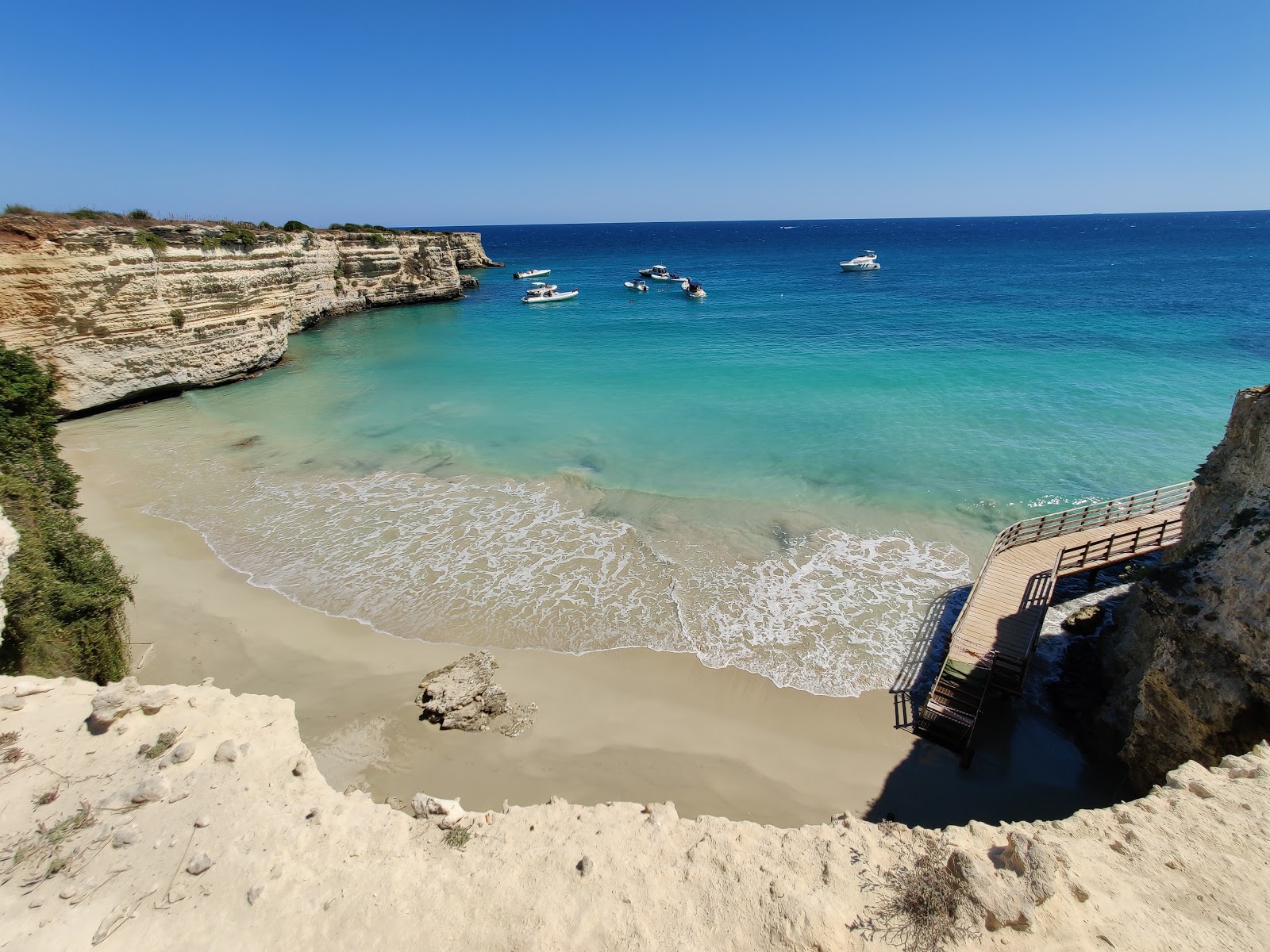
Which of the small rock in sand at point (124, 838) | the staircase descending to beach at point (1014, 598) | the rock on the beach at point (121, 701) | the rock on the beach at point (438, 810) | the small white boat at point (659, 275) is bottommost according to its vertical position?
the staircase descending to beach at point (1014, 598)

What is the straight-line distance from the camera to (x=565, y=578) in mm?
16156

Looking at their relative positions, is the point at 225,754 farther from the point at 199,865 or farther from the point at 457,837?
the point at 457,837

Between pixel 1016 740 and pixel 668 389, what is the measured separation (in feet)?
78.6

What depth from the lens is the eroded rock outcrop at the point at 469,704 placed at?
11.4 metres

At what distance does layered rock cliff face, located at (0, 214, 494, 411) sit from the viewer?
79.4 feet

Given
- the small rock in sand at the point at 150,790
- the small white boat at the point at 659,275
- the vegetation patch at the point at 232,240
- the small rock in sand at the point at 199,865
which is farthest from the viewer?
the small white boat at the point at 659,275

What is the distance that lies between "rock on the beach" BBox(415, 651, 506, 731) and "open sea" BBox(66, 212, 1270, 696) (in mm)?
1394

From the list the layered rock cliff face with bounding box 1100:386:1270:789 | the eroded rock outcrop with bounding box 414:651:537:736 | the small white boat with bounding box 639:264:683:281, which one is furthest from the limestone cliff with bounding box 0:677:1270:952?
the small white boat with bounding box 639:264:683:281

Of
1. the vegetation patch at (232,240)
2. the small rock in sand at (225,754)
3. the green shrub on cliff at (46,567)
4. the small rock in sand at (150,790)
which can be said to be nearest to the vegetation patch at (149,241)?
the vegetation patch at (232,240)

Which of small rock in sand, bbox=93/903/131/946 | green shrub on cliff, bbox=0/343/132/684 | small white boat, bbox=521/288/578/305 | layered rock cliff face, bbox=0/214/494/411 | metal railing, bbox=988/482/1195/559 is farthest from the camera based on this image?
small white boat, bbox=521/288/578/305

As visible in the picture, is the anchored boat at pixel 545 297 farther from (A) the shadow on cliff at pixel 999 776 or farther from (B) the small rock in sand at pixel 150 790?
(B) the small rock in sand at pixel 150 790

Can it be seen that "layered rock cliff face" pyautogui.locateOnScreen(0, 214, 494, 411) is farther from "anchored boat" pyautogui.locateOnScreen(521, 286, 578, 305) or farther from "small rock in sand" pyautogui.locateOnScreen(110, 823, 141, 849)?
"small rock in sand" pyautogui.locateOnScreen(110, 823, 141, 849)

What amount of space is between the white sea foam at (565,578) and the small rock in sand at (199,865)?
7815 mm

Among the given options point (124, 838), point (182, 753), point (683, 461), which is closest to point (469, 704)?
point (182, 753)
